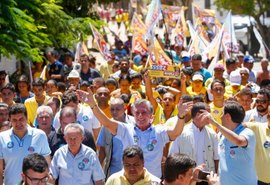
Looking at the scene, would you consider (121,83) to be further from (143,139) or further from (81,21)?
(81,21)

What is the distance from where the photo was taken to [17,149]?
9078 mm

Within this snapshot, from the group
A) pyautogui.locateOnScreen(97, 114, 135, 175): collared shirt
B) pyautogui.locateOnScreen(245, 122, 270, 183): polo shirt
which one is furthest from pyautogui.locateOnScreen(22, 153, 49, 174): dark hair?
pyautogui.locateOnScreen(245, 122, 270, 183): polo shirt

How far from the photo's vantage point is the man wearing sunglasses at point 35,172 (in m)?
7.00

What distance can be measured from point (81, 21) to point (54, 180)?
12.6 meters

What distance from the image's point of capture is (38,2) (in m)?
17.3

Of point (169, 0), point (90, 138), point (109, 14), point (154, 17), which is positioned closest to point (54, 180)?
point (90, 138)

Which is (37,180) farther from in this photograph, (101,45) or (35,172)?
(101,45)

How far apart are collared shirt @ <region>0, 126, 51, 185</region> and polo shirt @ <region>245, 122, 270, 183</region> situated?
2.36m

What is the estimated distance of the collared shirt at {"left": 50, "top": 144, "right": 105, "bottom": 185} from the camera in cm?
876

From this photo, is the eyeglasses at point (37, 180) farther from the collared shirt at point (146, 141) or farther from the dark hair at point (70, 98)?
the dark hair at point (70, 98)

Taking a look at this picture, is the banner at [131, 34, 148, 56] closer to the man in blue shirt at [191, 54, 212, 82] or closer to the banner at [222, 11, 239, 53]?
the banner at [222, 11, 239, 53]

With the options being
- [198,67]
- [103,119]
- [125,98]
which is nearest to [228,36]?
[198,67]

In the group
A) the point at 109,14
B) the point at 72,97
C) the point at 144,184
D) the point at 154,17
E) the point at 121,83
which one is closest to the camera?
the point at 144,184

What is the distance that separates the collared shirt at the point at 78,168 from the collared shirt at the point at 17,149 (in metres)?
0.34
